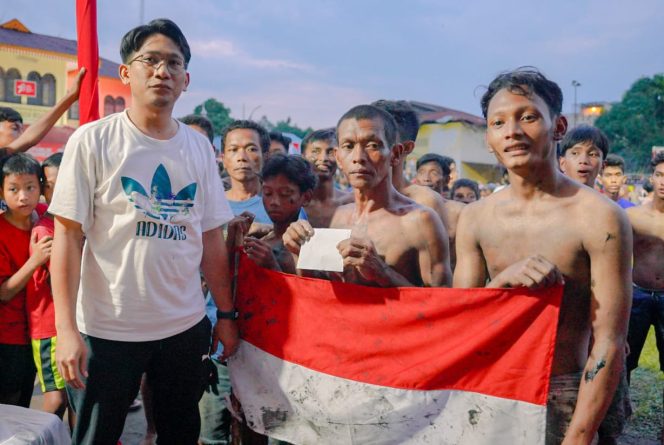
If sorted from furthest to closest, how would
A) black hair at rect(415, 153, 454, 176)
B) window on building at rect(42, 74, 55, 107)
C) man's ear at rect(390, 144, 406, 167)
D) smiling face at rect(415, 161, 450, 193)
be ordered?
window on building at rect(42, 74, 55, 107) < black hair at rect(415, 153, 454, 176) < smiling face at rect(415, 161, 450, 193) < man's ear at rect(390, 144, 406, 167)

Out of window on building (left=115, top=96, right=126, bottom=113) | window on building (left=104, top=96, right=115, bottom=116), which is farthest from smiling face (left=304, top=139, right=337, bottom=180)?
window on building (left=115, top=96, right=126, bottom=113)

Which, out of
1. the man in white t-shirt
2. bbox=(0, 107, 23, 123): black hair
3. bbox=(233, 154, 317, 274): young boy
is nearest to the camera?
the man in white t-shirt

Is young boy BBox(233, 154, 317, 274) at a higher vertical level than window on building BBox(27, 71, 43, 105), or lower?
lower

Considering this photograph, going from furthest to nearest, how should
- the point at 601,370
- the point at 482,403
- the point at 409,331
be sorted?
1. the point at 409,331
2. the point at 482,403
3. the point at 601,370

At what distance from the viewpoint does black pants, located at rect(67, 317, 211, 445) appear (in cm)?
233

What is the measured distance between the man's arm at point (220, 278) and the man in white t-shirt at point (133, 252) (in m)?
0.16

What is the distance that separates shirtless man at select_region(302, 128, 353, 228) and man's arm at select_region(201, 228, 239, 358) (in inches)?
62.9

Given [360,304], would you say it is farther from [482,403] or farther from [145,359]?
[145,359]

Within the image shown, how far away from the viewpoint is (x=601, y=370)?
1.93 metres

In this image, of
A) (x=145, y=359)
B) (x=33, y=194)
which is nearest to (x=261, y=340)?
(x=145, y=359)

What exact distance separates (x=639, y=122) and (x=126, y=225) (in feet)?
164

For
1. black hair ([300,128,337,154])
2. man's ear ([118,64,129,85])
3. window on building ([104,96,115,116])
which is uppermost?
window on building ([104,96,115,116])

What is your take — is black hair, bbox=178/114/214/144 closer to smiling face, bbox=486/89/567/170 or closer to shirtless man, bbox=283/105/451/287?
shirtless man, bbox=283/105/451/287

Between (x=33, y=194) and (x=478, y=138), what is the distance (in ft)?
105
